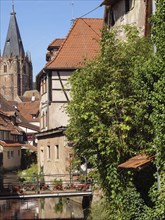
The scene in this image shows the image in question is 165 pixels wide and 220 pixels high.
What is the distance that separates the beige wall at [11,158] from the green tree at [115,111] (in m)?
34.5

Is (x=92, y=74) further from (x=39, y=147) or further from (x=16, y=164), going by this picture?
(x=16, y=164)

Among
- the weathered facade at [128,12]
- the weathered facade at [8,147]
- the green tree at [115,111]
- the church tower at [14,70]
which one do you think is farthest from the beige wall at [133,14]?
the church tower at [14,70]

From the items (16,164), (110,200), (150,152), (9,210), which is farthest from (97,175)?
(16,164)

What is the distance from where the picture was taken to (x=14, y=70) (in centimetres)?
15312

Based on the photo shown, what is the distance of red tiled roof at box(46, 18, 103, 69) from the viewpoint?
96.5 feet

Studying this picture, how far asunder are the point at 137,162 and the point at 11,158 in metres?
38.4

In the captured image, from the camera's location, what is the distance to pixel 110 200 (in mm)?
15055

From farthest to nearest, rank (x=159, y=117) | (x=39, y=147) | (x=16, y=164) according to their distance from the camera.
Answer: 1. (x=16, y=164)
2. (x=39, y=147)
3. (x=159, y=117)

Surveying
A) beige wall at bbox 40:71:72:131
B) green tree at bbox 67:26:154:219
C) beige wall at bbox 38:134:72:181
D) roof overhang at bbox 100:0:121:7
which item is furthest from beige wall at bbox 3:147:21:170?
green tree at bbox 67:26:154:219

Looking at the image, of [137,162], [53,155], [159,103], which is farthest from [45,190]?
[159,103]

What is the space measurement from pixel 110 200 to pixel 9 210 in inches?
382

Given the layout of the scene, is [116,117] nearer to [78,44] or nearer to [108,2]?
[108,2]

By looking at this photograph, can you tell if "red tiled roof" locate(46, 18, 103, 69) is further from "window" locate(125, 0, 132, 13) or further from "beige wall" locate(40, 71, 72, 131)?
"window" locate(125, 0, 132, 13)

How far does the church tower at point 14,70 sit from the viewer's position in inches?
5738
